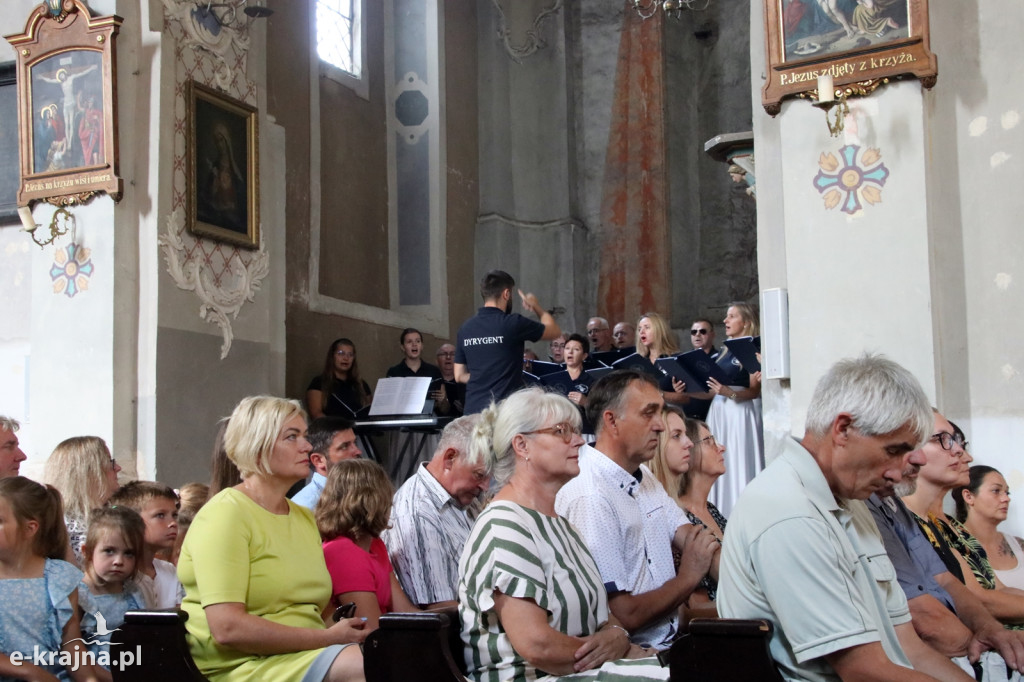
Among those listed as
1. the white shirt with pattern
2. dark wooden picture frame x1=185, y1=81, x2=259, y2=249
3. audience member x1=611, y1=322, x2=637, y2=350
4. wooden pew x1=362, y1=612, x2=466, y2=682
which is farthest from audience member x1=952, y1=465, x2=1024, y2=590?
dark wooden picture frame x1=185, y1=81, x2=259, y2=249

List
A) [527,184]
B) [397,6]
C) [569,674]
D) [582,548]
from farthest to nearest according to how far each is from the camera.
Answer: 1. [527,184]
2. [397,6]
3. [582,548]
4. [569,674]

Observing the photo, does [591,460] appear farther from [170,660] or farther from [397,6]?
[397,6]

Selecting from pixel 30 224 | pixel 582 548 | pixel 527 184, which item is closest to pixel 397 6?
pixel 527 184

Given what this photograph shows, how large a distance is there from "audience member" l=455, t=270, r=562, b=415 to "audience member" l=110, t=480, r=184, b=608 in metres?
3.43

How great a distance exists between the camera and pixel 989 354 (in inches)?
267

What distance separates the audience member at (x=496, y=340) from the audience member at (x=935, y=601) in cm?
416

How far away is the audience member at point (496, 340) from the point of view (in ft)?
26.3

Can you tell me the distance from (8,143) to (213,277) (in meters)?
2.02

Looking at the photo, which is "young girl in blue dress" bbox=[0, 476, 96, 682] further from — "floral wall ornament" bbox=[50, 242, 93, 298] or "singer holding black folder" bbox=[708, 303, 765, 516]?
"singer holding black folder" bbox=[708, 303, 765, 516]

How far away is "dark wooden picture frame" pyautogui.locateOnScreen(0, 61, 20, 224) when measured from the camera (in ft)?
30.7

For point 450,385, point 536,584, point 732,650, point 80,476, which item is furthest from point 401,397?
point 732,650

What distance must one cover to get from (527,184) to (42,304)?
21.4 ft

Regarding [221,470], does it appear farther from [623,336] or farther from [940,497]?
[623,336]

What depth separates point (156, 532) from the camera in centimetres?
468
